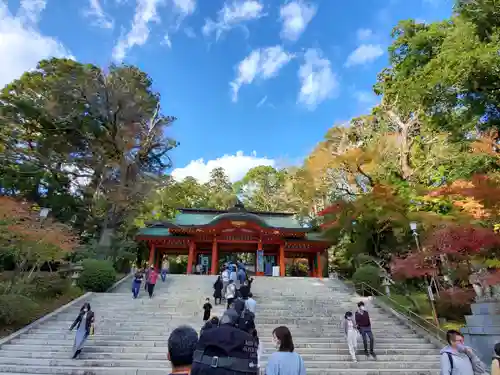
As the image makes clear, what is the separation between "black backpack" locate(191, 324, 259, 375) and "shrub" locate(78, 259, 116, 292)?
14.4 meters

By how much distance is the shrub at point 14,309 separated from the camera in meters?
9.59

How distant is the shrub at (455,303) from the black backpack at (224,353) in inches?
459

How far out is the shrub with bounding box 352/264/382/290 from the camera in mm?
15055

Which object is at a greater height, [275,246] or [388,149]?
[388,149]

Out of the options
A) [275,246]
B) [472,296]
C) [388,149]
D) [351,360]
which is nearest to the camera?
[351,360]

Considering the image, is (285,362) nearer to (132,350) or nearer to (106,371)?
(106,371)

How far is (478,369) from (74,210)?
2149 centimetres

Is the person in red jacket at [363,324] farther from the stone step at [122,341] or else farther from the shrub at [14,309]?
the shrub at [14,309]

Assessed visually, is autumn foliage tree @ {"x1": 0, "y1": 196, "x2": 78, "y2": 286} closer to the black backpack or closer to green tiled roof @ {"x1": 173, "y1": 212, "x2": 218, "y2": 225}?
the black backpack

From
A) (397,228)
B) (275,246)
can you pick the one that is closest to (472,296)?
(397,228)

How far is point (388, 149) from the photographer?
766 inches

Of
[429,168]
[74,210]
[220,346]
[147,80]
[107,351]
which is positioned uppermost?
[147,80]

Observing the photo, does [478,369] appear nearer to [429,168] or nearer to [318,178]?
[429,168]

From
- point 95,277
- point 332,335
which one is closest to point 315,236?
point 332,335
